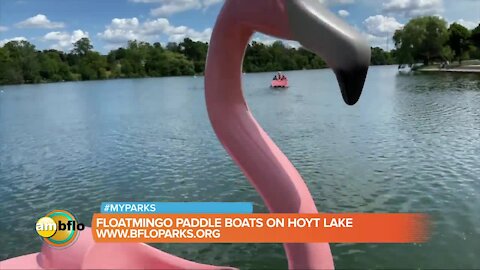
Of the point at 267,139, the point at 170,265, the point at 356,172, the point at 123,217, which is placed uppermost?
the point at 267,139

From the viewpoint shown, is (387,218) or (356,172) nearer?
(387,218)

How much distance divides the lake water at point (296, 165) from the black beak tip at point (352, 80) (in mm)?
4584

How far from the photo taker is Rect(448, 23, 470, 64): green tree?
7069 cm

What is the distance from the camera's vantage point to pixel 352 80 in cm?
199

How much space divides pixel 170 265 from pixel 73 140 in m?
16.4

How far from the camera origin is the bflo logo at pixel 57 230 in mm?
3203

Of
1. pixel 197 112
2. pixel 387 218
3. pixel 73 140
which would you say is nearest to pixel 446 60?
pixel 197 112

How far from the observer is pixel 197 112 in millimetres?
26938

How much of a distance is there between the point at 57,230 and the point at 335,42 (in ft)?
8.07

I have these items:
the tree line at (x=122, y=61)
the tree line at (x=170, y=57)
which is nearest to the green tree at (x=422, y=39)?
the tree line at (x=170, y=57)

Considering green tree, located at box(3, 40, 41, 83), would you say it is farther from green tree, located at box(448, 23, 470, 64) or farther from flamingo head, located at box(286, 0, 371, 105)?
flamingo head, located at box(286, 0, 371, 105)

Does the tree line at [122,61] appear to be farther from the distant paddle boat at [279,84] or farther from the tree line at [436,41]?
the distant paddle boat at [279,84]

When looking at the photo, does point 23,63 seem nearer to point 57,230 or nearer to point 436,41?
point 436,41

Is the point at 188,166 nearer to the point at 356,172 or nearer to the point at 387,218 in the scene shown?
the point at 356,172
